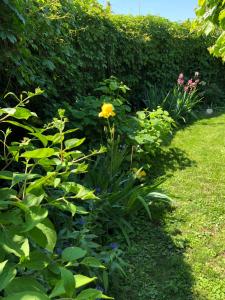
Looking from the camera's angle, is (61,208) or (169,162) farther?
(169,162)

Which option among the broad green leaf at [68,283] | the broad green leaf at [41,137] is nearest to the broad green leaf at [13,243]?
the broad green leaf at [68,283]

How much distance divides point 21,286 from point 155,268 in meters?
2.39

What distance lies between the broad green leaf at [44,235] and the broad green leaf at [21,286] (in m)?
0.17

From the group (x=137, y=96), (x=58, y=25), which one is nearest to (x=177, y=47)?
(x=137, y=96)

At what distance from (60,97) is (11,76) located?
5.70 feet

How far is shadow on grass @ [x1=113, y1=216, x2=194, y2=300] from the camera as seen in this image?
296 cm

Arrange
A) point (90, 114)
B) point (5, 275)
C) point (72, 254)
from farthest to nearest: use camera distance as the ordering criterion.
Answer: point (90, 114), point (72, 254), point (5, 275)

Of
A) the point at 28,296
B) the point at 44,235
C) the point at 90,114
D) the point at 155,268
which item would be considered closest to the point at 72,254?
the point at 44,235

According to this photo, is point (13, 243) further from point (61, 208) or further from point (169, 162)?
point (169, 162)

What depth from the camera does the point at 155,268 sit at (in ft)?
10.8

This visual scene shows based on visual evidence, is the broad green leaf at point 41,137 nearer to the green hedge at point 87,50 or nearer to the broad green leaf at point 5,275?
the broad green leaf at point 5,275

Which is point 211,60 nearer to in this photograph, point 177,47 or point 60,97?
point 177,47

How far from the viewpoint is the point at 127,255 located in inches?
135

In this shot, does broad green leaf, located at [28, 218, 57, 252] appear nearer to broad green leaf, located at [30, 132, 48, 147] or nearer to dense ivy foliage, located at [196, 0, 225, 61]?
broad green leaf, located at [30, 132, 48, 147]
